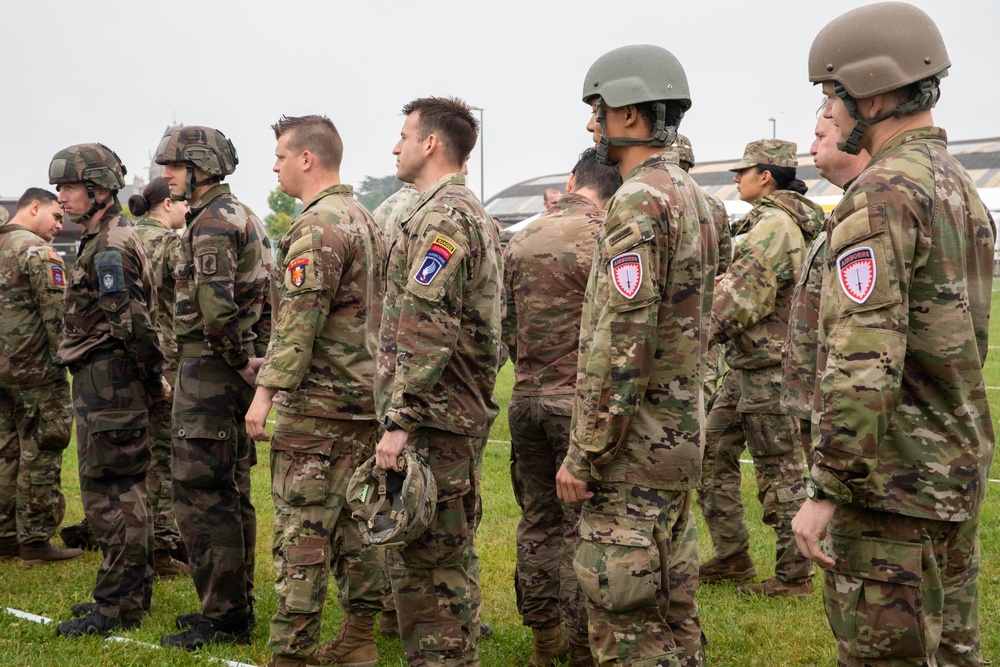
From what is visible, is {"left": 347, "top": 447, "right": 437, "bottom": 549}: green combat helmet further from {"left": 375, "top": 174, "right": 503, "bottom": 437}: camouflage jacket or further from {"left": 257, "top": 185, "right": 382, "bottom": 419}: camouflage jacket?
{"left": 257, "top": 185, "right": 382, "bottom": 419}: camouflage jacket

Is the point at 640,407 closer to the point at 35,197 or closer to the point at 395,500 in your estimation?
the point at 395,500

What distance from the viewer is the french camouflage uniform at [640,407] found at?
3.38m

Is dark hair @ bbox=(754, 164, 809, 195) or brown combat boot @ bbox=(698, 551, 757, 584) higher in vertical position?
dark hair @ bbox=(754, 164, 809, 195)

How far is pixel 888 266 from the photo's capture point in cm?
274

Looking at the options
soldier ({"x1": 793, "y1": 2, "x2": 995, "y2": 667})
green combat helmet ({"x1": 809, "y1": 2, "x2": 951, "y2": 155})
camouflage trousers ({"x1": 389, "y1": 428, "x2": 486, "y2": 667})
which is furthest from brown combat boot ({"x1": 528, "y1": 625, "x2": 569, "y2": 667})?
green combat helmet ({"x1": 809, "y1": 2, "x2": 951, "y2": 155})

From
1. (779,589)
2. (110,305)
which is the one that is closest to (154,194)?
(110,305)

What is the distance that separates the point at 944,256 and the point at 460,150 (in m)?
2.33

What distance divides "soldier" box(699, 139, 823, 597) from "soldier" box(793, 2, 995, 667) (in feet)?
9.73

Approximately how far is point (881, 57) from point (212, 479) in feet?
12.9

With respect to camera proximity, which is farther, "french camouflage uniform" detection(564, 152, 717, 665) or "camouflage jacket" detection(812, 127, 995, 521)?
"french camouflage uniform" detection(564, 152, 717, 665)

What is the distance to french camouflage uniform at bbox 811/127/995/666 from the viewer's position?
275cm

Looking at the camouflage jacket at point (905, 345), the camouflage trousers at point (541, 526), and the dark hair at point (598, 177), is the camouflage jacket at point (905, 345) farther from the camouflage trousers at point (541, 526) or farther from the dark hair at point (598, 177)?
the dark hair at point (598, 177)

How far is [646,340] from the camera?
3.38 meters

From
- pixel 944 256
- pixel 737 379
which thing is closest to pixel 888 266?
pixel 944 256
